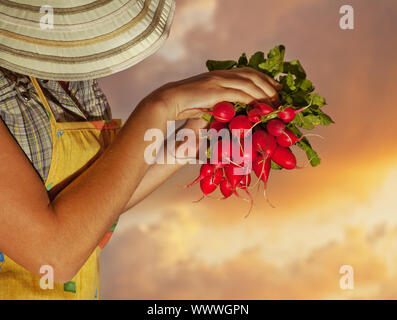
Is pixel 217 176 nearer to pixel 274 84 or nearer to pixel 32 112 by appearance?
pixel 274 84

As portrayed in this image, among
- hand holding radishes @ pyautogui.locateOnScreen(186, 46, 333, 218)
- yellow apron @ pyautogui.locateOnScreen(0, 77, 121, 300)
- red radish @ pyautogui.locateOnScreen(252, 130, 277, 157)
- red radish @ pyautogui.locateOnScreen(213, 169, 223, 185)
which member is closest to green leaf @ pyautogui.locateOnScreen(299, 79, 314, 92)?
hand holding radishes @ pyautogui.locateOnScreen(186, 46, 333, 218)

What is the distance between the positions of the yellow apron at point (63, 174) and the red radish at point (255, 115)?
28 centimetres

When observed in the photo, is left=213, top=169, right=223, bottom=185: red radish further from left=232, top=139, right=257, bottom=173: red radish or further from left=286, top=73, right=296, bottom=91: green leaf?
left=286, top=73, right=296, bottom=91: green leaf

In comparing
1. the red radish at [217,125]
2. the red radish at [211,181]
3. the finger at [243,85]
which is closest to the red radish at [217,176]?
the red radish at [211,181]

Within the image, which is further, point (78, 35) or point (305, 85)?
point (305, 85)

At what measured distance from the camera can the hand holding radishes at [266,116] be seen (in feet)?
2.69

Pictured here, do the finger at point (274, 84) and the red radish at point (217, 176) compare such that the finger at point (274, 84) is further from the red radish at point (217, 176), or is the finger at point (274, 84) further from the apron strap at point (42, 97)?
the apron strap at point (42, 97)

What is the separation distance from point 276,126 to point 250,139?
5 centimetres

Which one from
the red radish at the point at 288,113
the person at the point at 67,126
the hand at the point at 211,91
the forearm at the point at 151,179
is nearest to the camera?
the person at the point at 67,126

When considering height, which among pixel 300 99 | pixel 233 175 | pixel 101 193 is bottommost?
pixel 101 193

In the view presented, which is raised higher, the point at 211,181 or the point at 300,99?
the point at 300,99

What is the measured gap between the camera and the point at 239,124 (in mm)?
846

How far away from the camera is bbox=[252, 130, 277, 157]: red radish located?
865 millimetres

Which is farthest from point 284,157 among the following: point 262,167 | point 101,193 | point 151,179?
point 101,193
